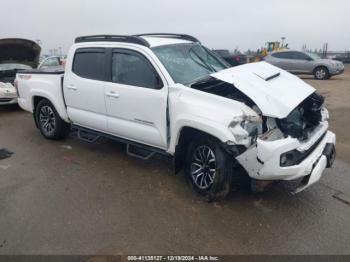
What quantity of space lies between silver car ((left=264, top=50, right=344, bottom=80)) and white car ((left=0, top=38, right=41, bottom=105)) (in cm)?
1231

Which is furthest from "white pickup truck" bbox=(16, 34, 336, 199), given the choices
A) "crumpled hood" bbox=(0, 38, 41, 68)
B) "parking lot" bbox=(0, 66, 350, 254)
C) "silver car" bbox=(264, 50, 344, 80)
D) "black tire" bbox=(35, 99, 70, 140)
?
"silver car" bbox=(264, 50, 344, 80)

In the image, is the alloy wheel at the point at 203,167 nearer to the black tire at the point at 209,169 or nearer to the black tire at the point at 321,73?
the black tire at the point at 209,169

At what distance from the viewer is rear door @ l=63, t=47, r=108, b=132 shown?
5004 millimetres

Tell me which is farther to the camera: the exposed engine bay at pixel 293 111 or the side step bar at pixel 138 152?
the side step bar at pixel 138 152

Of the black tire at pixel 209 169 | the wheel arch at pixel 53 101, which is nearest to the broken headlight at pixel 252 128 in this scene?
the black tire at pixel 209 169

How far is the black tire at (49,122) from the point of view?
245 inches

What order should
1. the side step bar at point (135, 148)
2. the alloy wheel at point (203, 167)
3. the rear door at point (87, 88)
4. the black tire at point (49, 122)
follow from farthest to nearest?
the black tire at point (49, 122) < the rear door at point (87, 88) < the side step bar at point (135, 148) < the alloy wheel at point (203, 167)

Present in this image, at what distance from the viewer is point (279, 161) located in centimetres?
339

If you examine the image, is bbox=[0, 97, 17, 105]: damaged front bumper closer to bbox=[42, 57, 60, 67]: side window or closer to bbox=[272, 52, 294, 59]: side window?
bbox=[42, 57, 60, 67]: side window

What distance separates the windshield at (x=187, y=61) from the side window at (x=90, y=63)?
3.34ft

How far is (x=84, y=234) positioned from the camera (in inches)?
134

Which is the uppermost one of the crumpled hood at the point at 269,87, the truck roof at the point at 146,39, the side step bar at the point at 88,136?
the truck roof at the point at 146,39

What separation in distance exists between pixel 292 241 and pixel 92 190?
101 inches

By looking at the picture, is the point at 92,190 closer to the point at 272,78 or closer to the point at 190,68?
the point at 190,68
